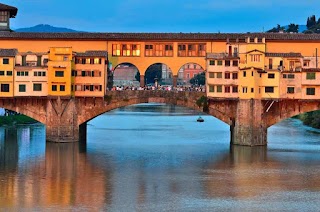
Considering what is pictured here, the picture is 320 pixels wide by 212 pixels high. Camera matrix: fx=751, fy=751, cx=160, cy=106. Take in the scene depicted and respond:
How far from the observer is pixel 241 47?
57.1 m

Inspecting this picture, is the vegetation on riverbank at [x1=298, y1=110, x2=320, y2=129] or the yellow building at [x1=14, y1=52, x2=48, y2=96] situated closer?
the yellow building at [x1=14, y1=52, x2=48, y2=96]

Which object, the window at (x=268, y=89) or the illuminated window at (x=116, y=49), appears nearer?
the window at (x=268, y=89)

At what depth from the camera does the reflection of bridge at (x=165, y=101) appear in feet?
185

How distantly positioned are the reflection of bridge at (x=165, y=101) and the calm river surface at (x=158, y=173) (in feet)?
4.59

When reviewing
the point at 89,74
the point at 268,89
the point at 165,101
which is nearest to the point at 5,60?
the point at 89,74

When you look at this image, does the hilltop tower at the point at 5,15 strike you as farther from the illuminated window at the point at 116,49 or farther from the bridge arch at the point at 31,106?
the illuminated window at the point at 116,49

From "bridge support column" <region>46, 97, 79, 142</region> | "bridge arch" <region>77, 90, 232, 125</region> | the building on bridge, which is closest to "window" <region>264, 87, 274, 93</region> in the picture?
the building on bridge

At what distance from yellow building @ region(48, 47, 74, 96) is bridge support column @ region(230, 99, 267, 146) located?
13.2m

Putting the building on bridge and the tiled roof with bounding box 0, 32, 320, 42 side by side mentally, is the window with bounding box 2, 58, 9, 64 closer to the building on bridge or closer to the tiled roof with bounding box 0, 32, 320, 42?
the building on bridge

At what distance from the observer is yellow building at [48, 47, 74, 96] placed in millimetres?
57594

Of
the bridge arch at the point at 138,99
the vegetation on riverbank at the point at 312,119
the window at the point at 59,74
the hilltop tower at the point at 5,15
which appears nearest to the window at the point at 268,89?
the bridge arch at the point at 138,99

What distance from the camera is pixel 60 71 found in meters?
57.9

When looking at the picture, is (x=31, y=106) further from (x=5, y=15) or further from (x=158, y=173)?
(x=158, y=173)

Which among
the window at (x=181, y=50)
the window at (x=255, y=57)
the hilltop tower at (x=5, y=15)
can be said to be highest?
the hilltop tower at (x=5, y=15)
